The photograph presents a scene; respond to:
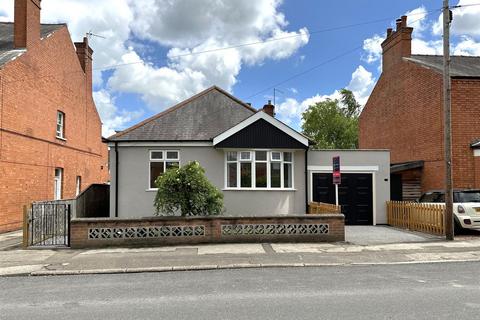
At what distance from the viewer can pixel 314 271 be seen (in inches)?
339

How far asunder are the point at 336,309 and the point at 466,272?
4.18 m

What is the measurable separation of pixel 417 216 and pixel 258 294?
1011 cm

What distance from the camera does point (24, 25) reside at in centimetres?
1722

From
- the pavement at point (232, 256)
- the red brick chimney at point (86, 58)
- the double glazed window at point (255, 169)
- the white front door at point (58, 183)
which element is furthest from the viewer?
the red brick chimney at point (86, 58)

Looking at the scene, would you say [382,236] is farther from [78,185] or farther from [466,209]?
[78,185]

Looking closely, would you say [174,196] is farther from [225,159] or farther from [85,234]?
[225,159]

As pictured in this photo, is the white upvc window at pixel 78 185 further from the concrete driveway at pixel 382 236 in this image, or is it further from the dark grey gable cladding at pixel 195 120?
the concrete driveway at pixel 382 236

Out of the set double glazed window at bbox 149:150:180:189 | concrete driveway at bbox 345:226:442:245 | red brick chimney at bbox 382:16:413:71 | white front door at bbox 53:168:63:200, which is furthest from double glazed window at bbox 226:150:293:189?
red brick chimney at bbox 382:16:413:71

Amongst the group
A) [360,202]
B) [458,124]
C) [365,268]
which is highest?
[458,124]

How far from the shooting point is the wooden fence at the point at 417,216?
1341 centimetres

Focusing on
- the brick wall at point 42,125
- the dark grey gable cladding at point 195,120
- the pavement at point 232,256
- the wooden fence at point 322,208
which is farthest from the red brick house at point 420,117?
the brick wall at point 42,125

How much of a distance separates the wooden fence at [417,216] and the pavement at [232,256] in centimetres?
104

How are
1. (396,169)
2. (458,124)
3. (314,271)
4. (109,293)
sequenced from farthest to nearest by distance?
(396,169), (458,124), (314,271), (109,293)

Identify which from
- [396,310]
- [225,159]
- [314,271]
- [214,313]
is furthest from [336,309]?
[225,159]
